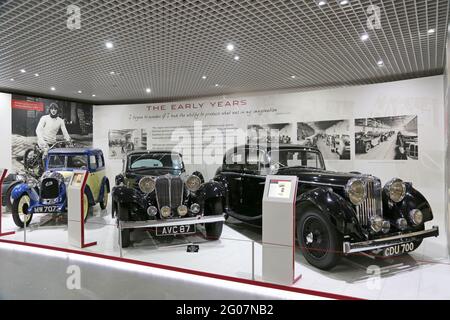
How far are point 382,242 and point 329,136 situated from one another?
176 inches

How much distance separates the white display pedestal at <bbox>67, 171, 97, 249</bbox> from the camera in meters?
4.33

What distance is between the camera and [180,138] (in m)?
8.75

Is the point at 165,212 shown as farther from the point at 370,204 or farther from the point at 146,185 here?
the point at 370,204

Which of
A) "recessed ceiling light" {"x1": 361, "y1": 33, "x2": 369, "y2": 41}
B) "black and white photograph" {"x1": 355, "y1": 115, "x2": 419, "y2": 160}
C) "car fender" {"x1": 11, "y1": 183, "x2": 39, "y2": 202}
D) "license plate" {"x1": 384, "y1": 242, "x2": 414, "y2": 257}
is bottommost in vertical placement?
"license plate" {"x1": 384, "y1": 242, "x2": 414, "y2": 257}

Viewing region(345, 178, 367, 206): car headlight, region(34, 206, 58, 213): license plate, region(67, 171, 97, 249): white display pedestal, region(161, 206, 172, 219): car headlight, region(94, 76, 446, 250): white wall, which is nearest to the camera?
region(345, 178, 367, 206): car headlight

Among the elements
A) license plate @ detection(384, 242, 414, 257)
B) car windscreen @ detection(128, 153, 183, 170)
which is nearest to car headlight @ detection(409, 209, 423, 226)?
license plate @ detection(384, 242, 414, 257)

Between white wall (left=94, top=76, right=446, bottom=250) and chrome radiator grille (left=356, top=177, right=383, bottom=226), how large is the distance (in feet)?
8.97

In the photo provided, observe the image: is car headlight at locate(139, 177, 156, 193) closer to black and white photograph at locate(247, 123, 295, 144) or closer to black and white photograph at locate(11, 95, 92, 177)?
black and white photograph at locate(247, 123, 295, 144)

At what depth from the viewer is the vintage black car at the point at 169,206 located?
161 inches

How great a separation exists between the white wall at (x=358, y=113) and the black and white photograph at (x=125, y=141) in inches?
8.0

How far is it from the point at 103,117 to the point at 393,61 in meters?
8.11

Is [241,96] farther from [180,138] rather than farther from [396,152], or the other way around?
[396,152]
